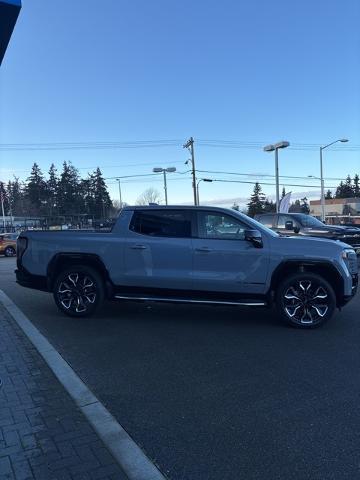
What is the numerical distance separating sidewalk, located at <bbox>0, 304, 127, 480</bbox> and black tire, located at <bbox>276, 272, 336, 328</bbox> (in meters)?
3.62

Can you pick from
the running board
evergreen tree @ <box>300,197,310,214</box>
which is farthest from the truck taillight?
evergreen tree @ <box>300,197,310,214</box>

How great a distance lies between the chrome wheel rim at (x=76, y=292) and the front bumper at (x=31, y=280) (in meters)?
0.36

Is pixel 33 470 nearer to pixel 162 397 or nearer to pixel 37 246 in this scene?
pixel 162 397

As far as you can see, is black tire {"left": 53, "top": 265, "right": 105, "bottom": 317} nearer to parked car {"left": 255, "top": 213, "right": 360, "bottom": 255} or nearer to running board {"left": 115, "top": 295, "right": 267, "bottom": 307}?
running board {"left": 115, "top": 295, "right": 267, "bottom": 307}

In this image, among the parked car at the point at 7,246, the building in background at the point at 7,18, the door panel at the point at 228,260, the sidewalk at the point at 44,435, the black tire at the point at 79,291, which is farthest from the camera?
the parked car at the point at 7,246

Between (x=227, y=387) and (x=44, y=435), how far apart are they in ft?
6.02

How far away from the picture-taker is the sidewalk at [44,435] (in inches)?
121

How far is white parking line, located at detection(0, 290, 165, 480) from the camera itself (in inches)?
122

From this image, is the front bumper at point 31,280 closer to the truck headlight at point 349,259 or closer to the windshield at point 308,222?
the truck headlight at point 349,259

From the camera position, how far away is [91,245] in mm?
7590

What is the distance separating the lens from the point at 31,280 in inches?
314

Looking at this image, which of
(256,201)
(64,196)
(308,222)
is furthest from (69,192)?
(308,222)

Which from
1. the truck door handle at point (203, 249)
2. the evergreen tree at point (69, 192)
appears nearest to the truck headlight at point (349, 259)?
the truck door handle at point (203, 249)

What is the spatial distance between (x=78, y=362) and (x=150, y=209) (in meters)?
3.06
